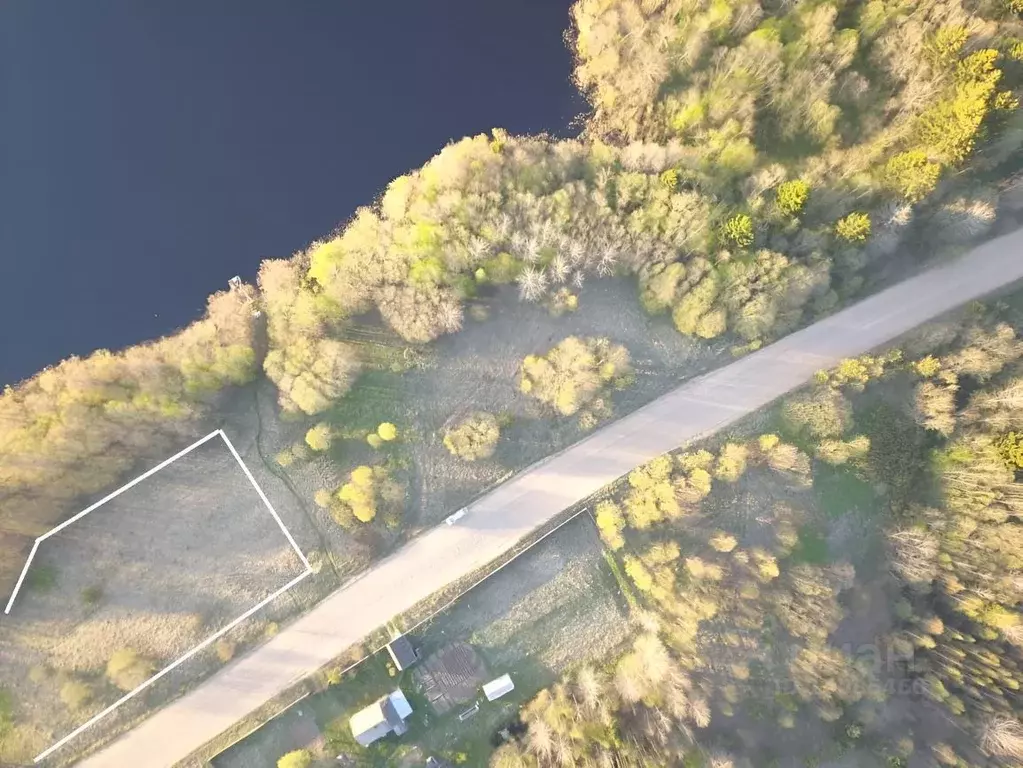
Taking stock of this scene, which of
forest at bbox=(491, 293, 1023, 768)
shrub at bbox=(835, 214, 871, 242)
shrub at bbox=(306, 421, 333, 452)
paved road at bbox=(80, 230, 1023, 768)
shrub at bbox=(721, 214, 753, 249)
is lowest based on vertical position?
forest at bbox=(491, 293, 1023, 768)

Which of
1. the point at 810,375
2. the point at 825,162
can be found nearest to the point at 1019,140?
the point at 825,162

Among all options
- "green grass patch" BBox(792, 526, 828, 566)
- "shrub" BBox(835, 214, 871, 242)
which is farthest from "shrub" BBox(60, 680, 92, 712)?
"shrub" BBox(835, 214, 871, 242)

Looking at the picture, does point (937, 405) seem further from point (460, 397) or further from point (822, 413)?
point (460, 397)

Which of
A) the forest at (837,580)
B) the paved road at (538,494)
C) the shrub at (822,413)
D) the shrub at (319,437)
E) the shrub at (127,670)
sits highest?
the shrub at (319,437)

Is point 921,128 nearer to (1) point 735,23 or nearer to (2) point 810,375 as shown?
(1) point 735,23

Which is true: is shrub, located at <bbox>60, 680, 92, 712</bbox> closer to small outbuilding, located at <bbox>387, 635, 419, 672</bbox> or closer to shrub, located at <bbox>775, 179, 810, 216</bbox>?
small outbuilding, located at <bbox>387, 635, 419, 672</bbox>

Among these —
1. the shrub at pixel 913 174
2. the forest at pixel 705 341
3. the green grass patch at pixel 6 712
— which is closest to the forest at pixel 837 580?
the forest at pixel 705 341

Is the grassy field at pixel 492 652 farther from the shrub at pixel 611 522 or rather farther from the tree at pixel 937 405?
the tree at pixel 937 405
